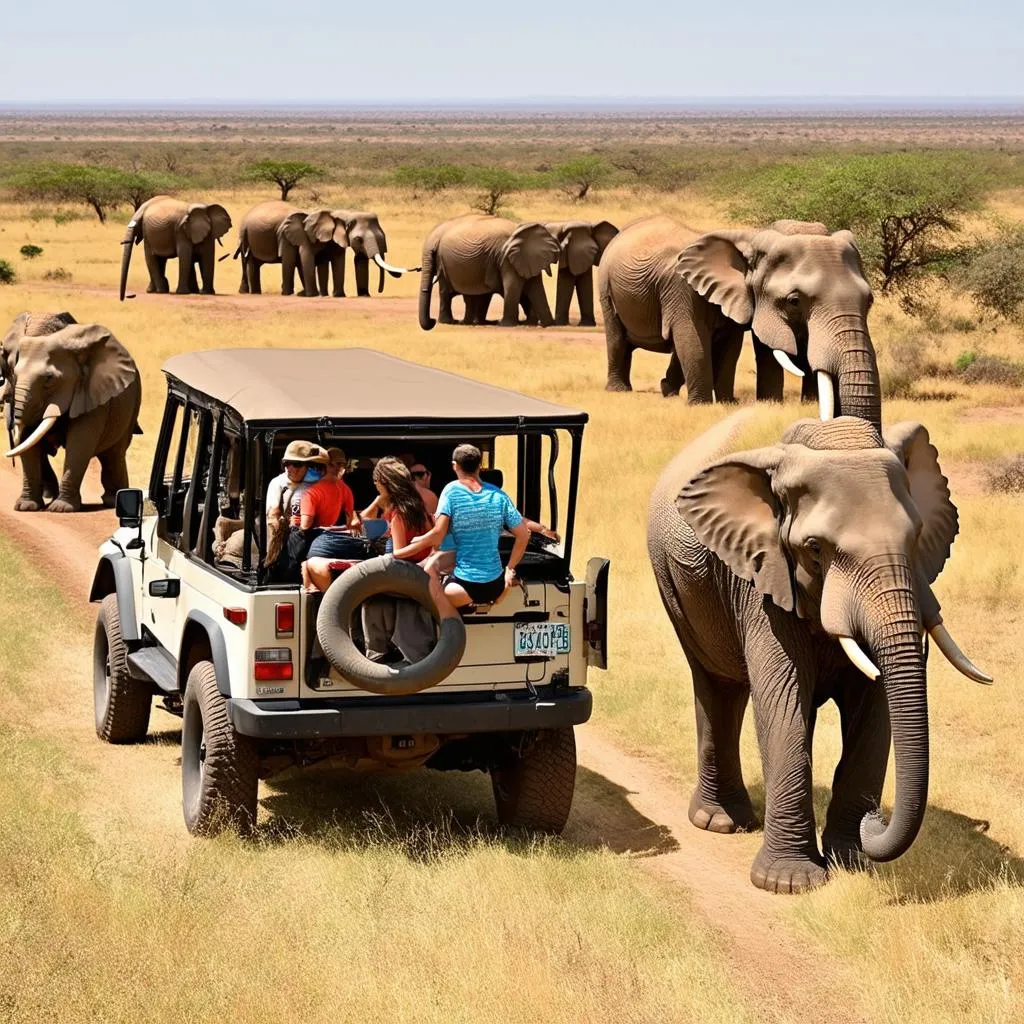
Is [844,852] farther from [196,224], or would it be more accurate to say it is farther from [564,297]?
[196,224]

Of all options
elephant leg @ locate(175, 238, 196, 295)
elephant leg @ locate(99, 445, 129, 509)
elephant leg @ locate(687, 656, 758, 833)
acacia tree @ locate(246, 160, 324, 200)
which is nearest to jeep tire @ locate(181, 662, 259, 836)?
elephant leg @ locate(687, 656, 758, 833)

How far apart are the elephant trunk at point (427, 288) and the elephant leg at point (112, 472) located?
729 inches

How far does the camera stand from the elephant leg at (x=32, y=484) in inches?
719

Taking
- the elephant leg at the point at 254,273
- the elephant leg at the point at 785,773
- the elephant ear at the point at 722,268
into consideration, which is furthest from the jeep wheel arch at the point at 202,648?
the elephant leg at the point at 254,273

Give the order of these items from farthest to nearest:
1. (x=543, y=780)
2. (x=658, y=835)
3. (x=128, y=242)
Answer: (x=128, y=242) < (x=658, y=835) < (x=543, y=780)

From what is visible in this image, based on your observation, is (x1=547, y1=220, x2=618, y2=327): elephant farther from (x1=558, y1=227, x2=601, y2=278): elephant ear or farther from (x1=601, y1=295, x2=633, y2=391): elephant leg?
(x1=601, y1=295, x2=633, y2=391): elephant leg

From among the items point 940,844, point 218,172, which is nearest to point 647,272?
point 940,844

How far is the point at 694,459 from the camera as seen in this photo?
9.26m

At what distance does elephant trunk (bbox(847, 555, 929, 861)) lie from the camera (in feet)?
23.6

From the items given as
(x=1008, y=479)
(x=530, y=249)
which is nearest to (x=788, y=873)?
(x=1008, y=479)

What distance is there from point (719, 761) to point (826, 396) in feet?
10.9

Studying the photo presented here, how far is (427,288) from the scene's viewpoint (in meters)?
38.1

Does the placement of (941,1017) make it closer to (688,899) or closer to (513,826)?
(688,899)

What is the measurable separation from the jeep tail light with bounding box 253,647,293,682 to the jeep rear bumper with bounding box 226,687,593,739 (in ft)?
0.42
